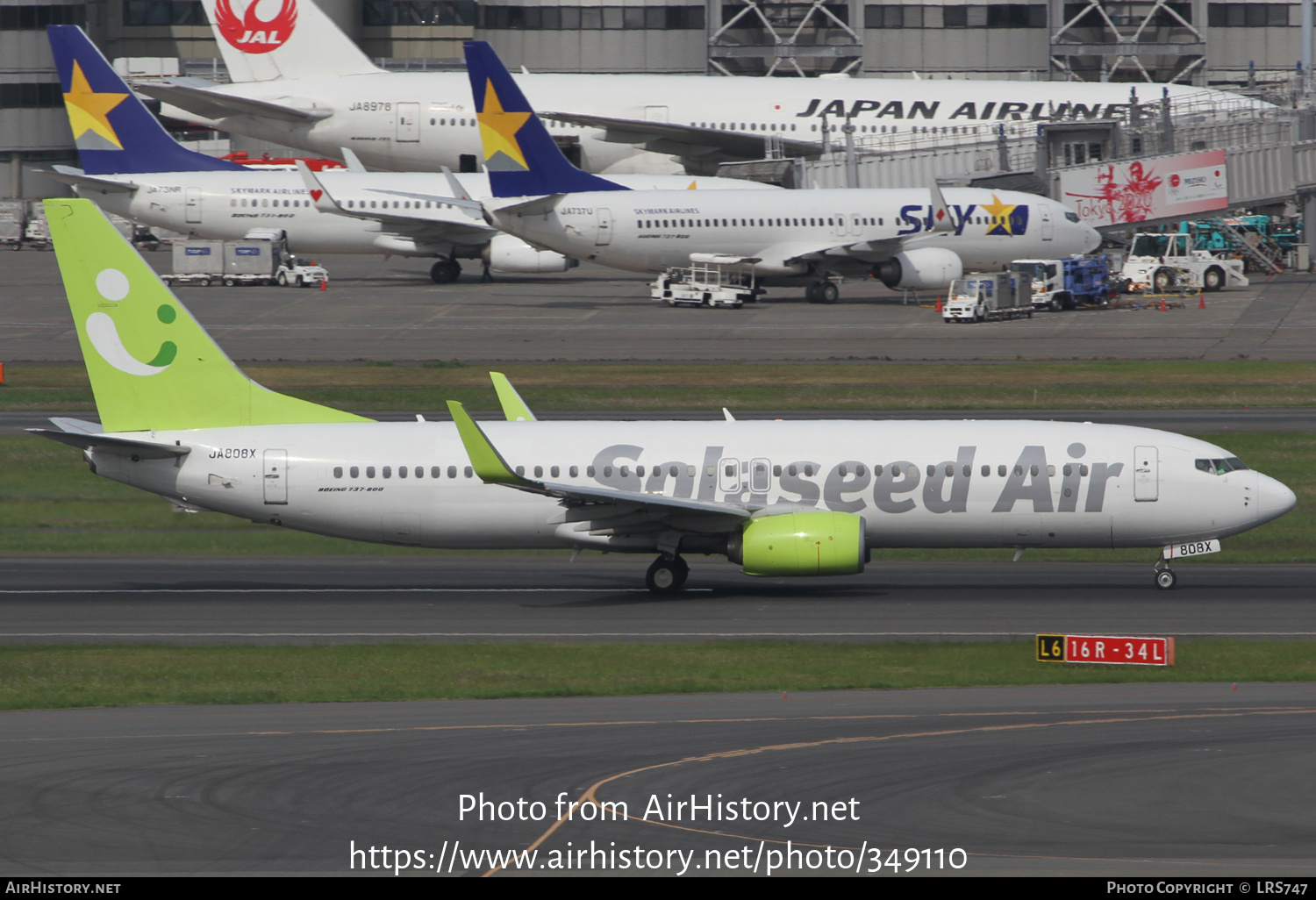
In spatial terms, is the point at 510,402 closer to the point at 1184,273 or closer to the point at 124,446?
the point at 124,446

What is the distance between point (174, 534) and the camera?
40906 mm

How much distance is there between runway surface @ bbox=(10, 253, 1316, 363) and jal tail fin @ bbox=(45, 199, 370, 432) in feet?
105

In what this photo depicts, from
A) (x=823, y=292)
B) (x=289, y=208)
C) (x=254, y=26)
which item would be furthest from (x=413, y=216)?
(x=254, y=26)

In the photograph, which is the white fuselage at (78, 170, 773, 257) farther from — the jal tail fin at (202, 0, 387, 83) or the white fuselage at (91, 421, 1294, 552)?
the white fuselage at (91, 421, 1294, 552)

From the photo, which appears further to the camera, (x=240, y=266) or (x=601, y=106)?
(x=601, y=106)

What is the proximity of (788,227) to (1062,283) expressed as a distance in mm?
14386

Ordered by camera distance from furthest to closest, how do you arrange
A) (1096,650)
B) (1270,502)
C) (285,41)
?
1. (285,41)
2. (1270,502)
3. (1096,650)

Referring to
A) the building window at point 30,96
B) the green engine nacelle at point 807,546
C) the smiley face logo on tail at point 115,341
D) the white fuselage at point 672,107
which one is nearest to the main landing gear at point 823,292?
the white fuselage at point 672,107

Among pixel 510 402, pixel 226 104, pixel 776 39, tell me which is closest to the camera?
pixel 510 402

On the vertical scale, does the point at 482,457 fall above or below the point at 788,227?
below

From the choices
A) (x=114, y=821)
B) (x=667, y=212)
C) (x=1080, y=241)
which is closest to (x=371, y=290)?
(x=667, y=212)

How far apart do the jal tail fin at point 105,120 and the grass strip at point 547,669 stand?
2625 inches

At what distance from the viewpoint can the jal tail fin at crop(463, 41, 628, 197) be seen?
77.9 meters

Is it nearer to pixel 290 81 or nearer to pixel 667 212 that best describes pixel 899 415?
pixel 667 212
